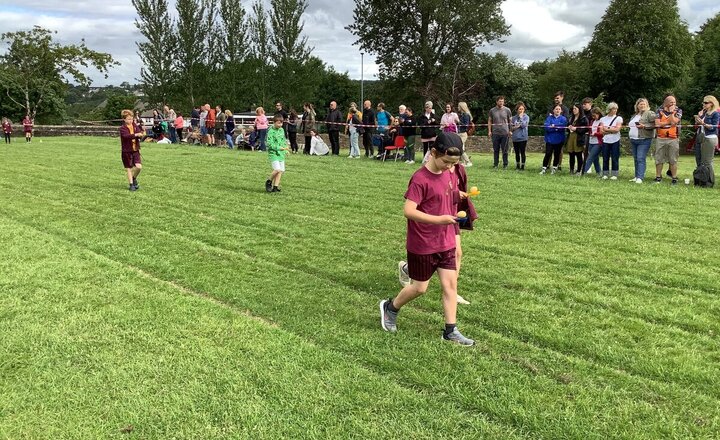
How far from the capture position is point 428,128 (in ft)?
49.1

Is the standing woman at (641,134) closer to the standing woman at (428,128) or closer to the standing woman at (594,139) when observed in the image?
the standing woman at (594,139)

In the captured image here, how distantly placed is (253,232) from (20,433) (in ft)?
16.3

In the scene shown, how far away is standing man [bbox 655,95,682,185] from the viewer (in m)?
12.1

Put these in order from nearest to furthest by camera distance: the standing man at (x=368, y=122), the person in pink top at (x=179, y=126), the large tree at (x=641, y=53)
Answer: the standing man at (x=368, y=122) < the person in pink top at (x=179, y=126) < the large tree at (x=641, y=53)

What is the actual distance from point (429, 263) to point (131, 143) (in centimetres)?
906

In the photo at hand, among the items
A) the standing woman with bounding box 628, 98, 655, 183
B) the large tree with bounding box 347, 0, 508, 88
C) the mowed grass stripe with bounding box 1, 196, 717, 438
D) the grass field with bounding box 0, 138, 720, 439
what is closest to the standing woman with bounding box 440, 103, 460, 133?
the standing woman with bounding box 628, 98, 655, 183

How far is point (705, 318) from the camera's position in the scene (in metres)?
4.63

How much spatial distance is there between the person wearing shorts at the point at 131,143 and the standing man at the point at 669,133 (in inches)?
448

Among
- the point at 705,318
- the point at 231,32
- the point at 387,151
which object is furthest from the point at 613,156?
the point at 231,32

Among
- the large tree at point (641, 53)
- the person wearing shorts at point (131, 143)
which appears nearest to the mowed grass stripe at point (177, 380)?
the person wearing shorts at point (131, 143)

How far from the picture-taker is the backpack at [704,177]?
11.8 meters

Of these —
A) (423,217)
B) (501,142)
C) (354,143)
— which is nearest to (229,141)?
(354,143)

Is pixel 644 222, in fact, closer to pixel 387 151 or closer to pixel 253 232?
pixel 253 232

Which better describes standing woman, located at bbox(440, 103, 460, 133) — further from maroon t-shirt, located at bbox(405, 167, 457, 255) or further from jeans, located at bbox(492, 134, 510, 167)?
maroon t-shirt, located at bbox(405, 167, 457, 255)
